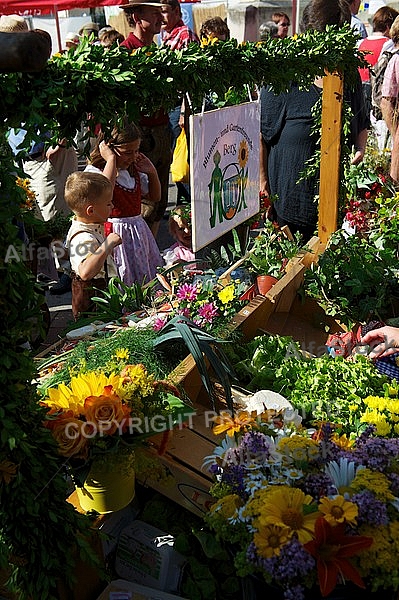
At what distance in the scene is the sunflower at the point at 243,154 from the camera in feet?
10.3

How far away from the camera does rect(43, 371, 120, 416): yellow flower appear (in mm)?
1636

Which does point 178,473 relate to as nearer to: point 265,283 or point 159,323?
point 159,323

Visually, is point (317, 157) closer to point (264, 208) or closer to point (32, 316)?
point (264, 208)

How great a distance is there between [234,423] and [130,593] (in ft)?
1.68

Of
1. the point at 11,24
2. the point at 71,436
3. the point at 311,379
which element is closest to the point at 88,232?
the point at 311,379

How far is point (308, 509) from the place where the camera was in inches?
58.8

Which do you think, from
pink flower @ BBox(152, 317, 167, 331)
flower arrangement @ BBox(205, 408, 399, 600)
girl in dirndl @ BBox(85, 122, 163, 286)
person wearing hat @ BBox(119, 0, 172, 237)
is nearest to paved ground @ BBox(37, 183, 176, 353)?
girl in dirndl @ BBox(85, 122, 163, 286)

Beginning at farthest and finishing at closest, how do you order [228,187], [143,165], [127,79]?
[143,165]
[228,187]
[127,79]

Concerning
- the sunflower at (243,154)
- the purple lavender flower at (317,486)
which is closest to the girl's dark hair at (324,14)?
the sunflower at (243,154)

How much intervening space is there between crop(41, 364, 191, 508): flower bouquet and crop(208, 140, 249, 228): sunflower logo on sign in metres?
1.32

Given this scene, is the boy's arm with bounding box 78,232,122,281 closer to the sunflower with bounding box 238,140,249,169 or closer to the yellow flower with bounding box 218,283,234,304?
the sunflower with bounding box 238,140,249,169

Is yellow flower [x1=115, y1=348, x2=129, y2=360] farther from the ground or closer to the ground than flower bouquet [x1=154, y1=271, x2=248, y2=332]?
farther from the ground

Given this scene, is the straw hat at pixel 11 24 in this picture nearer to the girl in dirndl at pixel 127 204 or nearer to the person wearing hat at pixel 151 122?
the person wearing hat at pixel 151 122

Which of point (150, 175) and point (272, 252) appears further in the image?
point (150, 175)
